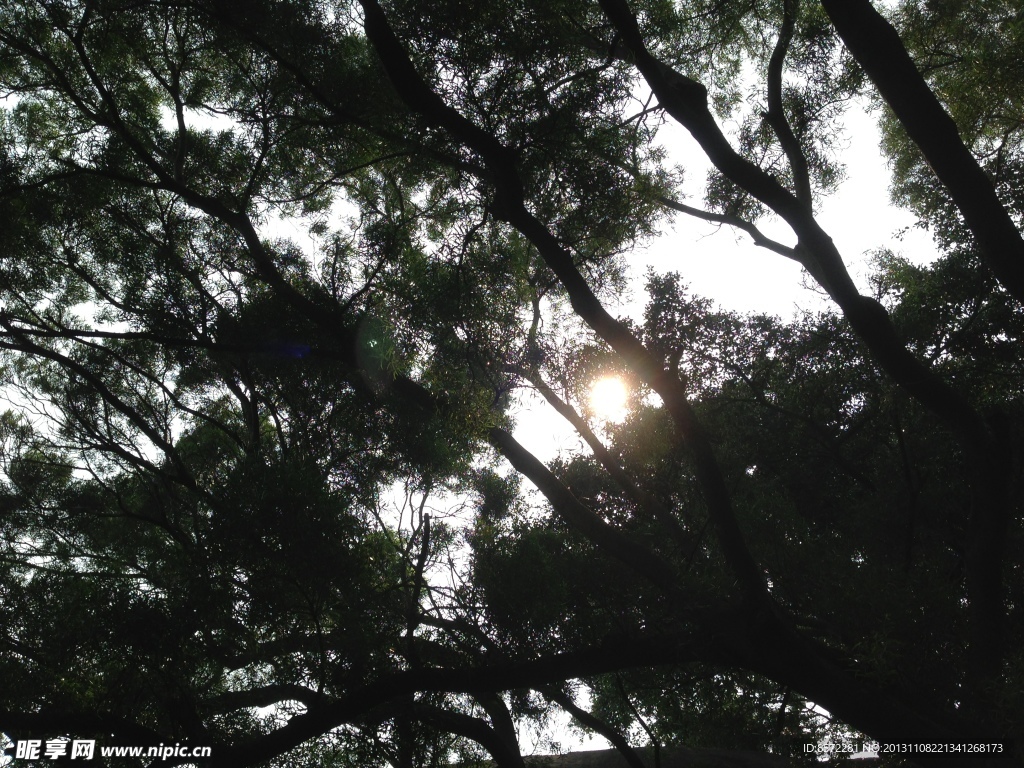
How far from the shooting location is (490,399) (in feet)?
14.1

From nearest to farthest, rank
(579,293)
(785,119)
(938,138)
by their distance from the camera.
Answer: (938,138) → (579,293) → (785,119)

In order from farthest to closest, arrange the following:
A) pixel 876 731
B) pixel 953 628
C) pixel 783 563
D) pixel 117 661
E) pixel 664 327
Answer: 1. pixel 664 327
2. pixel 783 563
3. pixel 953 628
4. pixel 117 661
5. pixel 876 731

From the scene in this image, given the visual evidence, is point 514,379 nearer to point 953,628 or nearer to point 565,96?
point 565,96

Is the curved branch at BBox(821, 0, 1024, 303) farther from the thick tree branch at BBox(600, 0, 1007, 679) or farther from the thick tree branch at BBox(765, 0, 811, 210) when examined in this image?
the thick tree branch at BBox(765, 0, 811, 210)

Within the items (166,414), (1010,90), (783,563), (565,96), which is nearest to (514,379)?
(565,96)

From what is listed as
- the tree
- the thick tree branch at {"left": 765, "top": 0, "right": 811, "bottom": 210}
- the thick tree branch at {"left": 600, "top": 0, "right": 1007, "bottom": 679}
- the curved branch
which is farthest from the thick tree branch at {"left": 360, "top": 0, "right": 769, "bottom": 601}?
the thick tree branch at {"left": 765, "top": 0, "right": 811, "bottom": 210}

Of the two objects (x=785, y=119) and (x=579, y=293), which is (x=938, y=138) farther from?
(x=785, y=119)

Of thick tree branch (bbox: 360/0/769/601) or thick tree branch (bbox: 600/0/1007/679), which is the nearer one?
thick tree branch (bbox: 360/0/769/601)

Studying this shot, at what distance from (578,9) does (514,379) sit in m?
2.74

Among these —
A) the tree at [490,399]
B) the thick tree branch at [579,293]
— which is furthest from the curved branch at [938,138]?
the thick tree branch at [579,293]

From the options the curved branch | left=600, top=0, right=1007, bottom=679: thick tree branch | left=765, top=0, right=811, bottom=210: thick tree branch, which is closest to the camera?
the curved branch

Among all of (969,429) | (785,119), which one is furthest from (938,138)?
(785,119)

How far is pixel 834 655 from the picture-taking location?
11.3ft

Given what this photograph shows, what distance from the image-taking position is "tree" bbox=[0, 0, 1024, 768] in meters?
3.27
